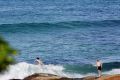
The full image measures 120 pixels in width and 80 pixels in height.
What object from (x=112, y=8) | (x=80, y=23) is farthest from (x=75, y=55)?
(x=112, y=8)

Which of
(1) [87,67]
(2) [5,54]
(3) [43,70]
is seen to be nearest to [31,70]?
(3) [43,70]

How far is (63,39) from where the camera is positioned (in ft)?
156

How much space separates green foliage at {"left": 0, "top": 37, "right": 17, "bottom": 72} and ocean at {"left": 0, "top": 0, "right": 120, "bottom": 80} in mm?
15290

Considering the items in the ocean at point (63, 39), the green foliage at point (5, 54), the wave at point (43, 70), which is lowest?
the green foliage at point (5, 54)

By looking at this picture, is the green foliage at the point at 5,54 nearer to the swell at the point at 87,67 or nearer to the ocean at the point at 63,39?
the ocean at the point at 63,39

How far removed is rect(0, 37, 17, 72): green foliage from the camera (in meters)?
3.25

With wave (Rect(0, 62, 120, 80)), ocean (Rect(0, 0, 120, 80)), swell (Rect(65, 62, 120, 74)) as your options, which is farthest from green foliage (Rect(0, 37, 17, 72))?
swell (Rect(65, 62, 120, 74))

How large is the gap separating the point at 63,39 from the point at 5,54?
44436 millimetres

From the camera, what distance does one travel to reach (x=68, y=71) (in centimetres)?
3350

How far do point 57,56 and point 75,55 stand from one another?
1.70 m

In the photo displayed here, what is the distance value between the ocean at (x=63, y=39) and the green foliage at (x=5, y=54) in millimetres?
15290

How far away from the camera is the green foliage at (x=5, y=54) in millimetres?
3250

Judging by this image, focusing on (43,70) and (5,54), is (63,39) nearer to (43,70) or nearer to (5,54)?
(43,70)

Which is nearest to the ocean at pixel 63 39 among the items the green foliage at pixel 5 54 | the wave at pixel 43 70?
the wave at pixel 43 70
